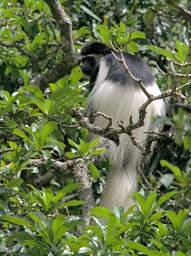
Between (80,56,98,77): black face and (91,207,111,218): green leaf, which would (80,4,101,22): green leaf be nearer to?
(80,56,98,77): black face

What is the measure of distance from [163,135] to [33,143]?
1.94 feet

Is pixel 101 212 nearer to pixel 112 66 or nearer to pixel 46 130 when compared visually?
pixel 46 130

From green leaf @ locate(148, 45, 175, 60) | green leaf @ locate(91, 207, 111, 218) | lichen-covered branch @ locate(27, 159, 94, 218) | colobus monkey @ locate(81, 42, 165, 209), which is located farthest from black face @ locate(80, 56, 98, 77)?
green leaf @ locate(91, 207, 111, 218)

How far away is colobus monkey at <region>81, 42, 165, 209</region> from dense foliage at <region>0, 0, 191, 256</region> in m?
0.10

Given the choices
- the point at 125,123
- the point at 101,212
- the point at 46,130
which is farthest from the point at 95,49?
the point at 101,212

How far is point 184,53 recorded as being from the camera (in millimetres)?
2762

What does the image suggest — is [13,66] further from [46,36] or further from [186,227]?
[186,227]

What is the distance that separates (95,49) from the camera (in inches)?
187

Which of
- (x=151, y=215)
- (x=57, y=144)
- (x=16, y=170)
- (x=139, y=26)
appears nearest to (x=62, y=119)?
(x=57, y=144)

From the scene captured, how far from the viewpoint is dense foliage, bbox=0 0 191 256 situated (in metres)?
1.88

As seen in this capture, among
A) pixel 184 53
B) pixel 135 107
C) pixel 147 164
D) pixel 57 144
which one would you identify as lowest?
pixel 147 164

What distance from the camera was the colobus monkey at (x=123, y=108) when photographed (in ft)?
13.2

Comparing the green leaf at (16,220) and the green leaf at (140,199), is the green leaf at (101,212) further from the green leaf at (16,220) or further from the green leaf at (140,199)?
the green leaf at (16,220)

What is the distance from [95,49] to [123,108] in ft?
2.53
